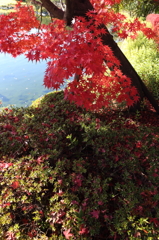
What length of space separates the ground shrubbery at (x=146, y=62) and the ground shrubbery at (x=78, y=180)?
2.14 meters

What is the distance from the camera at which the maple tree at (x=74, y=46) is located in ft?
8.57

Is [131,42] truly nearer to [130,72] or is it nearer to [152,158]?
[130,72]

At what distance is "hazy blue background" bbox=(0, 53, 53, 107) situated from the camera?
24.6 ft

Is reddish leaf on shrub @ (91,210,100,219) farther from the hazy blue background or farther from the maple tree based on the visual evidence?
the hazy blue background

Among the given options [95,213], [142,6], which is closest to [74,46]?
[95,213]

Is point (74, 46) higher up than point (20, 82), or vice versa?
point (74, 46)

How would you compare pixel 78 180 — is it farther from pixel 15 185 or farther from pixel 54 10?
pixel 54 10

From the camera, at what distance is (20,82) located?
8.66 meters

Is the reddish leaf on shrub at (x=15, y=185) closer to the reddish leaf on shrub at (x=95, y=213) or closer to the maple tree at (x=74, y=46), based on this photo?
the reddish leaf on shrub at (x=95, y=213)

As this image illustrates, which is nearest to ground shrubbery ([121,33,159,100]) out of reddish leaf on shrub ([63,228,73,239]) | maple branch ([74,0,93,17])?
maple branch ([74,0,93,17])

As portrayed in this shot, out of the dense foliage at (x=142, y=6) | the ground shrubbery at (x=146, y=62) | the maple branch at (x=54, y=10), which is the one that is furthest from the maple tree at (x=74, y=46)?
the dense foliage at (x=142, y=6)

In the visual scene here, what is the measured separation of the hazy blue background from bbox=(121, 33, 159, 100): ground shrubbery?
4.05 meters

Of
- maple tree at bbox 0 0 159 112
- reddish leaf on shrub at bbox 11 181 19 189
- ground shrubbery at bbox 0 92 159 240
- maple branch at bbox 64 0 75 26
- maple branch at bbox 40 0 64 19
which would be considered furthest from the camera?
maple branch at bbox 40 0 64 19

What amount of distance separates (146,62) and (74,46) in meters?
4.63
